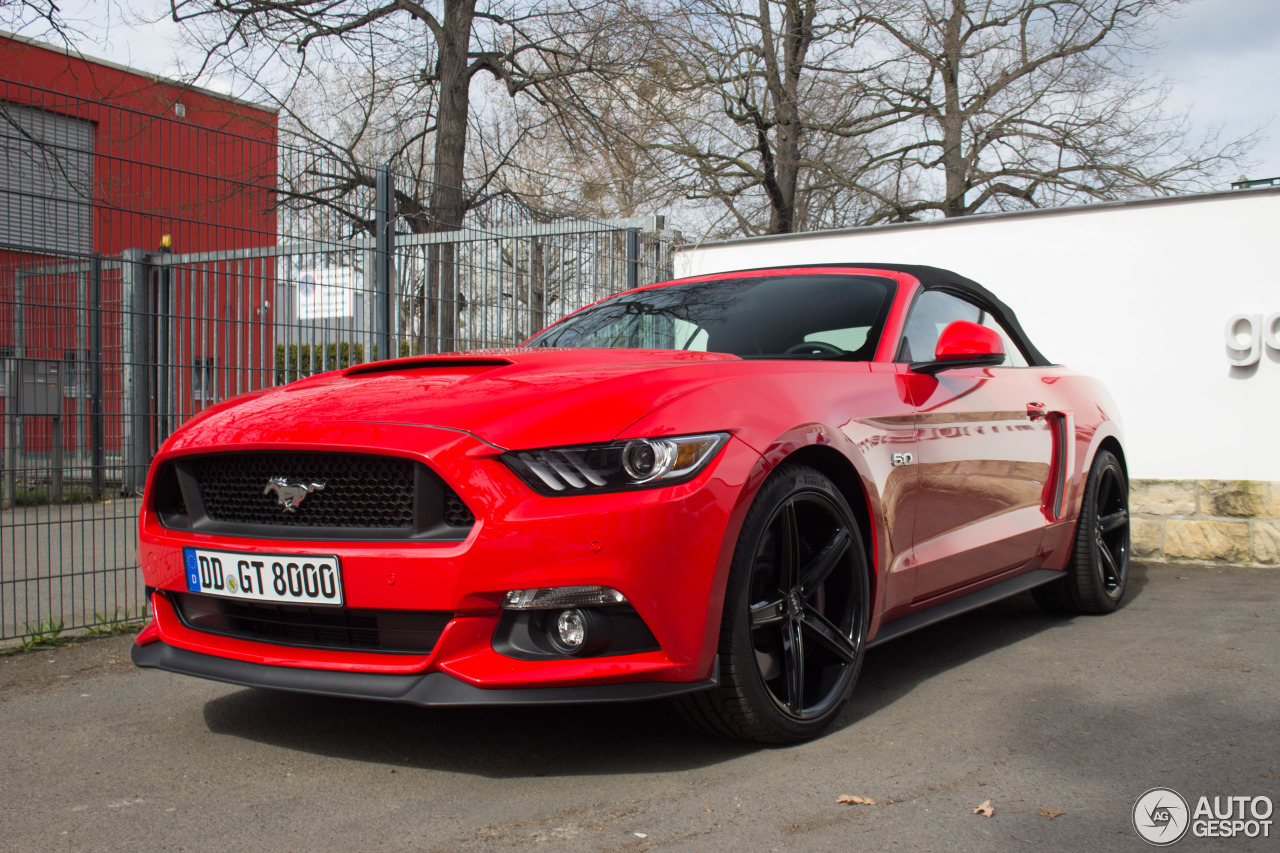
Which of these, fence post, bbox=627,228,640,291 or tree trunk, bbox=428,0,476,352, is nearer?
fence post, bbox=627,228,640,291

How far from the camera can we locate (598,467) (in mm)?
2527

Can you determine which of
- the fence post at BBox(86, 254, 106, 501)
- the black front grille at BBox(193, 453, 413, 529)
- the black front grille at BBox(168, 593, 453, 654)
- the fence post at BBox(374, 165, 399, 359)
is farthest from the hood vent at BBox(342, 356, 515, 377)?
the fence post at BBox(374, 165, 399, 359)

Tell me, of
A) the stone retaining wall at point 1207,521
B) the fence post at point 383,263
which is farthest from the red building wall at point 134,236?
A: the stone retaining wall at point 1207,521

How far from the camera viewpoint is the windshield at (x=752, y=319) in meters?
3.74

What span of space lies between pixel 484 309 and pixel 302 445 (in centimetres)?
445

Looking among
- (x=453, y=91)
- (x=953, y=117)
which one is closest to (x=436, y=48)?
(x=453, y=91)

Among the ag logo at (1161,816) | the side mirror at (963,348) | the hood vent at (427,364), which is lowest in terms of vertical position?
the ag logo at (1161,816)

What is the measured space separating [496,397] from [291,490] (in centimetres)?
58

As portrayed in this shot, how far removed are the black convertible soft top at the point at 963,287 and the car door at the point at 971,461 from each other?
0.14ft

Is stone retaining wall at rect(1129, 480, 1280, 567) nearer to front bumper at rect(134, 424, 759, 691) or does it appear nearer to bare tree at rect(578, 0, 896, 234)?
front bumper at rect(134, 424, 759, 691)

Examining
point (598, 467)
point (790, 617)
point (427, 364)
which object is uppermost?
point (427, 364)

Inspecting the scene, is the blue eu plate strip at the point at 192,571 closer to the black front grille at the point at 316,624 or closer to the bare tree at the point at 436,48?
the black front grille at the point at 316,624

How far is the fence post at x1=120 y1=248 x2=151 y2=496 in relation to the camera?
5.16 m

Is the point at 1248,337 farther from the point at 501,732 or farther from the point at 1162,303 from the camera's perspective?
the point at 501,732
